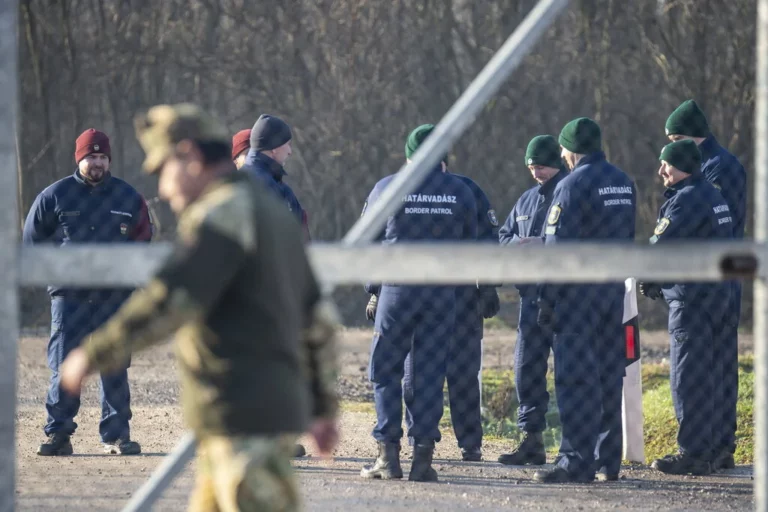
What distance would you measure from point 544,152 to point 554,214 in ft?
2.92

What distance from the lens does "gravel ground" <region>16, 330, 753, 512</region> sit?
592cm

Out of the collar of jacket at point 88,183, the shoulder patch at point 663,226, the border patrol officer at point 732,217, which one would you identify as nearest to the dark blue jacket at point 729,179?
the border patrol officer at point 732,217

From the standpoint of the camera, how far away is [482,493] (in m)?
6.24

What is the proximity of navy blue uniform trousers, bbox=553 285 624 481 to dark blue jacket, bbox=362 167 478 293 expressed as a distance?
0.76m

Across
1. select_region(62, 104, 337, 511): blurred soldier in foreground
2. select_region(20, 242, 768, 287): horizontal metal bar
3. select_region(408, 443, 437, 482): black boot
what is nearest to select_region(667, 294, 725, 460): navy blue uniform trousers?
select_region(408, 443, 437, 482): black boot

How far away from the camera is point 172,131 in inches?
129

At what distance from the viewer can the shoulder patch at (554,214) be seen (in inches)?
258

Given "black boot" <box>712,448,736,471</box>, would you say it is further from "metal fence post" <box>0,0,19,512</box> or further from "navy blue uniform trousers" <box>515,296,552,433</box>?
"metal fence post" <box>0,0,19,512</box>

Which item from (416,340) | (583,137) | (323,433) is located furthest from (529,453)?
(323,433)

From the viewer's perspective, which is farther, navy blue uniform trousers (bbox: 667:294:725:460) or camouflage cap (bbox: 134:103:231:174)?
navy blue uniform trousers (bbox: 667:294:725:460)

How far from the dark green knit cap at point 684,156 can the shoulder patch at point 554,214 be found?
0.82 meters

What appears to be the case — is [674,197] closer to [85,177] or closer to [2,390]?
[85,177]

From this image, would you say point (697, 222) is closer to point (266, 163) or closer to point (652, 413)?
point (266, 163)

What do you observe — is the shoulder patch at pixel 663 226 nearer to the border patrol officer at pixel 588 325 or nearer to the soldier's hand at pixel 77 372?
the border patrol officer at pixel 588 325
